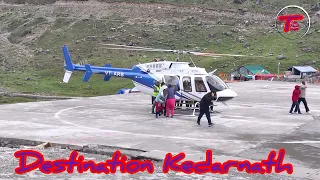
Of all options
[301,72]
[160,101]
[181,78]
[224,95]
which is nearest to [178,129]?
[160,101]

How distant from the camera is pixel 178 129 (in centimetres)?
1752

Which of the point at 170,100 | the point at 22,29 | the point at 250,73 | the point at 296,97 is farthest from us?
the point at 22,29

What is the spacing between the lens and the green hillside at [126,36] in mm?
54594

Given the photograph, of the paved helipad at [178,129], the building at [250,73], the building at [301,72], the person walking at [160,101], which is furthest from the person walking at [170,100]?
the building at [301,72]

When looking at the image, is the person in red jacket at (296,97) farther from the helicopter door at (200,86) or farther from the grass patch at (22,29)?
the grass patch at (22,29)

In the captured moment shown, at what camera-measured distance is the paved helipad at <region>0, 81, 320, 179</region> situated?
13.9 metres

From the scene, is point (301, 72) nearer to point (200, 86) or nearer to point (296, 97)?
point (296, 97)

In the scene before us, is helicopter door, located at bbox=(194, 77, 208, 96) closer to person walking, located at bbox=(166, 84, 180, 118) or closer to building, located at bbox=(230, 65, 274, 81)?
person walking, located at bbox=(166, 84, 180, 118)

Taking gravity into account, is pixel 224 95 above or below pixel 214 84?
below

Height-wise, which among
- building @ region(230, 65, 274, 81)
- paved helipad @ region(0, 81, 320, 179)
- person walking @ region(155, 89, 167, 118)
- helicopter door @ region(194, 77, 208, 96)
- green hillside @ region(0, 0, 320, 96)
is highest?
green hillside @ region(0, 0, 320, 96)

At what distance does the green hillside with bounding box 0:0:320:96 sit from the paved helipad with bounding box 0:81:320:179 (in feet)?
78.1

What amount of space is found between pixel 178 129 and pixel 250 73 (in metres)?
34.1

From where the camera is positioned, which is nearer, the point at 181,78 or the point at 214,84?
the point at 214,84

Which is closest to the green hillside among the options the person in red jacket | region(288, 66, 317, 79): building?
region(288, 66, 317, 79): building
